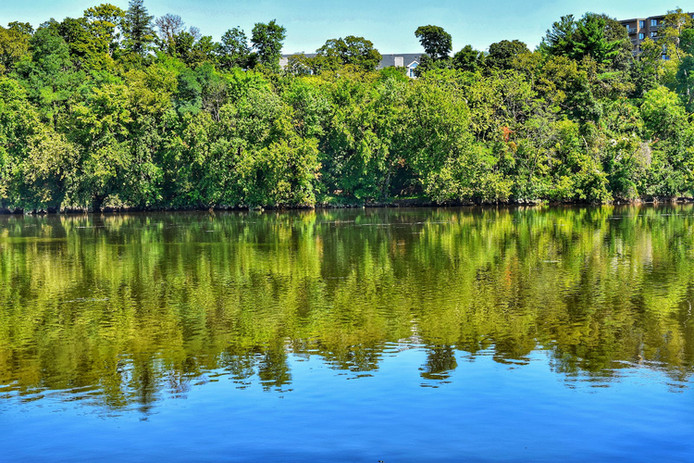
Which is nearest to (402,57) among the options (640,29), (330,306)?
(640,29)

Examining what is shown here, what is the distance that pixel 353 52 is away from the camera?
113375mm

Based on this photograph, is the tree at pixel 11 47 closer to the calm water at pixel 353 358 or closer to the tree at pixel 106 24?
the tree at pixel 106 24

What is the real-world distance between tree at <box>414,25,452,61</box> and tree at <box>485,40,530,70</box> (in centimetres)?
1346

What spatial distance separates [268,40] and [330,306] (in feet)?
286

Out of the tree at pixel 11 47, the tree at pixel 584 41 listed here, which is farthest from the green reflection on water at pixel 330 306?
the tree at pixel 11 47

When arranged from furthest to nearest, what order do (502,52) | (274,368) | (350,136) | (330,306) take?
(502,52)
(350,136)
(330,306)
(274,368)

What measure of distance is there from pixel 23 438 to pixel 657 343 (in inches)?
503

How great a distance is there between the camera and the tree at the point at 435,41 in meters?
112

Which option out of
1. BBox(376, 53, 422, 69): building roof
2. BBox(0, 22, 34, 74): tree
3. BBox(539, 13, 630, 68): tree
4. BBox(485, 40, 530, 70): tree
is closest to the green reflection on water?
BBox(539, 13, 630, 68): tree

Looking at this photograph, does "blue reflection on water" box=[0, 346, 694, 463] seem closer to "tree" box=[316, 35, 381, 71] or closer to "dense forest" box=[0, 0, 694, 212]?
"dense forest" box=[0, 0, 694, 212]

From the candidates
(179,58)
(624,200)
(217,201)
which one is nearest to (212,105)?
(217,201)

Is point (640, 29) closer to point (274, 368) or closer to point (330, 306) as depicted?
point (330, 306)

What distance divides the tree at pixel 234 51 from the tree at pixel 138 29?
46.3 ft

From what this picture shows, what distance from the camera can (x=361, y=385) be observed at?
13172mm
